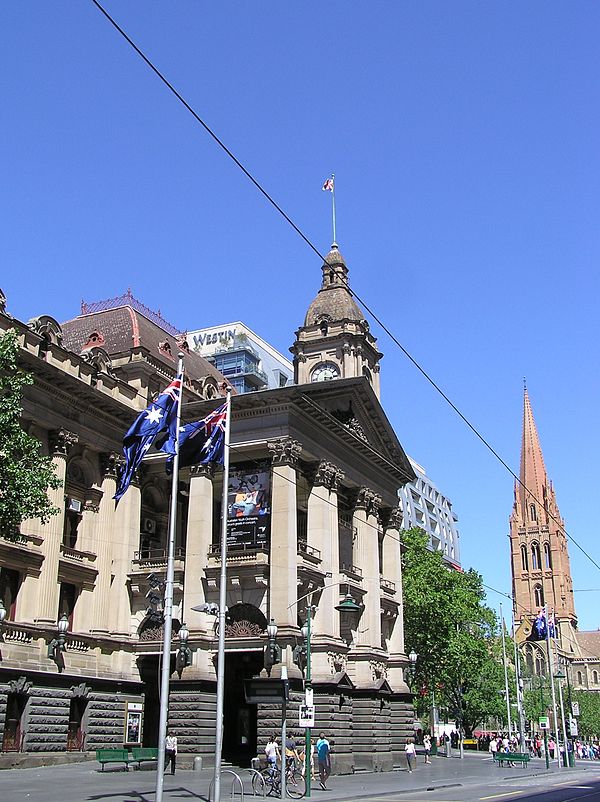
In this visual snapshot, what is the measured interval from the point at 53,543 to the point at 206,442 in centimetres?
1551

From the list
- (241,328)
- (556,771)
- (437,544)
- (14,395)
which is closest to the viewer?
(14,395)

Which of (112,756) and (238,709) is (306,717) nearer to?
(112,756)

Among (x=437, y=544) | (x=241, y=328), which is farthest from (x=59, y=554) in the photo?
(x=437, y=544)

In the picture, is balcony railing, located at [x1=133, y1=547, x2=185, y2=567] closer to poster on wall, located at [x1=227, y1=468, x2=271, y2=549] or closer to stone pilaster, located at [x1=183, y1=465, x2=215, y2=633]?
stone pilaster, located at [x1=183, y1=465, x2=215, y2=633]

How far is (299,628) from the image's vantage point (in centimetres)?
4466

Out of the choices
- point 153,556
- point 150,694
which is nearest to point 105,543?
point 153,556

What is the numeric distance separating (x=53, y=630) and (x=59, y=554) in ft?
12.3

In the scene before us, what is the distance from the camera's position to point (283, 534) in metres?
45.8

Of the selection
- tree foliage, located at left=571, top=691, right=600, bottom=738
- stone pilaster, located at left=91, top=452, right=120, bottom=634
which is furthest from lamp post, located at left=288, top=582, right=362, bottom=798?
tree foliage, located at left=571, top=691, right=600, bottom=738

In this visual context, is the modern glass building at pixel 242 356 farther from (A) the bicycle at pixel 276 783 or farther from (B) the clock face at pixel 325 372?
(A) the bicycle at pixel 276 783

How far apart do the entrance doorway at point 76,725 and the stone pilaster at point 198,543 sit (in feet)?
21.0

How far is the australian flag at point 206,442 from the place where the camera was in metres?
30.8

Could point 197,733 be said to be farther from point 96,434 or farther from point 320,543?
point 96,434

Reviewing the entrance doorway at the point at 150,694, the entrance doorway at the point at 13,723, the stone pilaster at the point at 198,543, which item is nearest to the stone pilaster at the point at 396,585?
the stone pilaster at the point at 198,543
